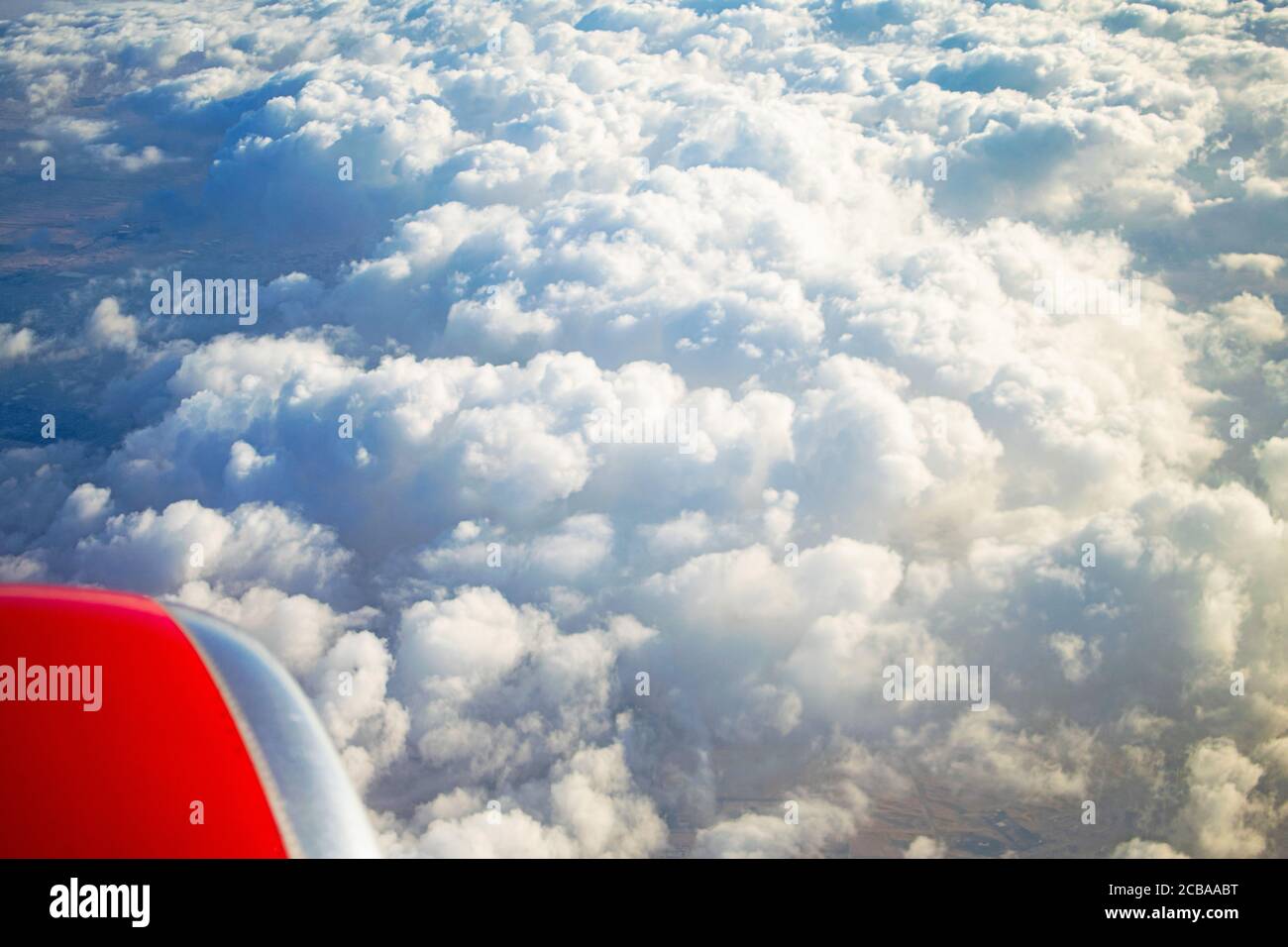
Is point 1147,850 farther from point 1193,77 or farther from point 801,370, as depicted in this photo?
point 1193,77

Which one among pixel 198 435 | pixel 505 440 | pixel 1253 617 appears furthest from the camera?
pixel 198 435

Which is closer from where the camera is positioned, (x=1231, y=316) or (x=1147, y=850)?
(x=1147, y=850)

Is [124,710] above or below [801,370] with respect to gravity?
below

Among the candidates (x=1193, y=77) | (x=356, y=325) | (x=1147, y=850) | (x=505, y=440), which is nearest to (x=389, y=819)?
(x=505, y=440)

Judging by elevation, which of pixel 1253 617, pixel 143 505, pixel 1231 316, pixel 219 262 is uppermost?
pixel 219 262

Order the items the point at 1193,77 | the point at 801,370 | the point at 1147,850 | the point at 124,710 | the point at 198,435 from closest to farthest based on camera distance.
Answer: the point at 124,710, the point at 1147,850, the point at 801,370, the point at 198,435, the point at 1193,77

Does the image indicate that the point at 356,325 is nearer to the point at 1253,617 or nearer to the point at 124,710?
the point at 1253,617
